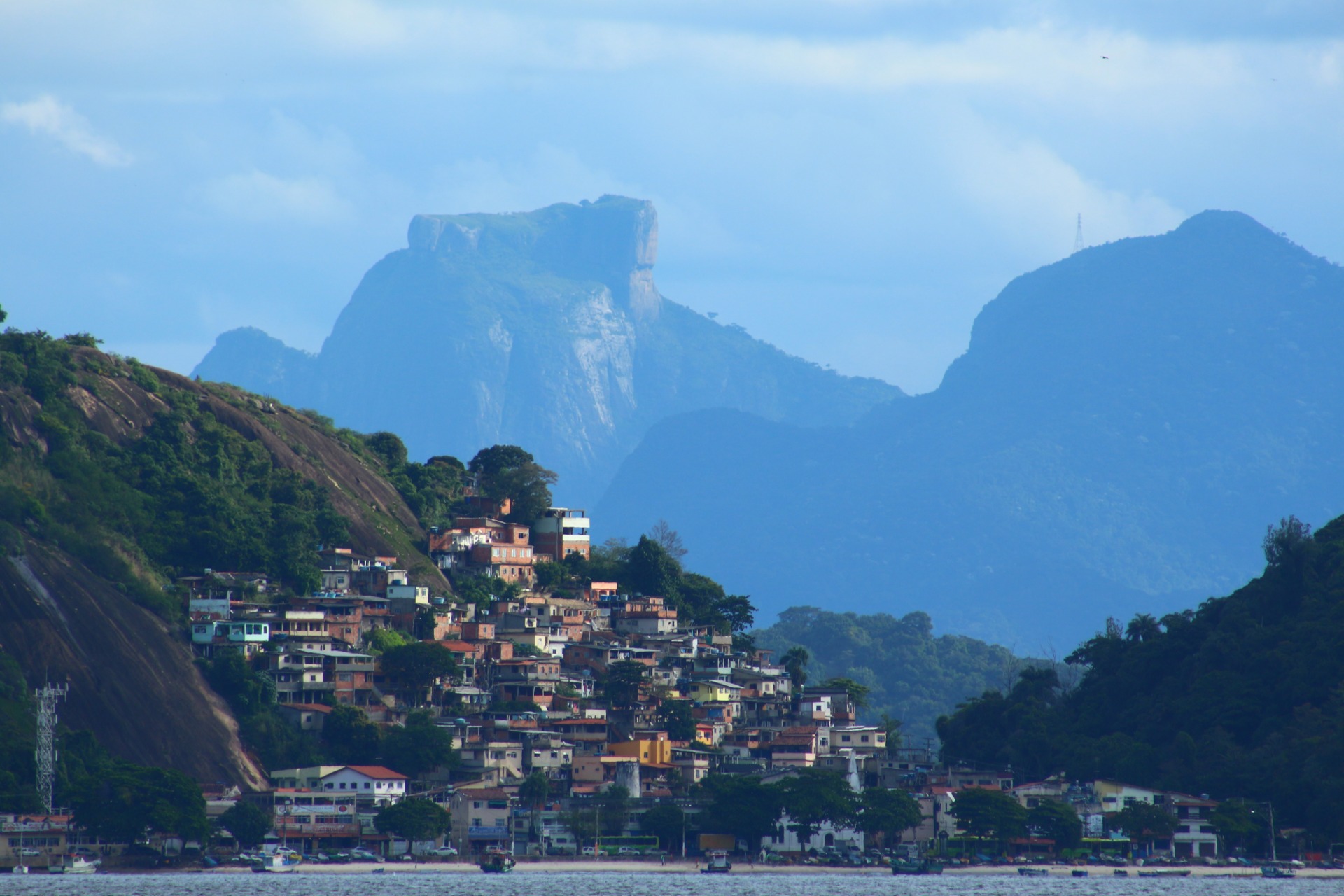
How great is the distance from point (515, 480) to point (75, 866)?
71.9 meters

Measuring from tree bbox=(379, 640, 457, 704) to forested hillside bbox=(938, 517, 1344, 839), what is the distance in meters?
40.4

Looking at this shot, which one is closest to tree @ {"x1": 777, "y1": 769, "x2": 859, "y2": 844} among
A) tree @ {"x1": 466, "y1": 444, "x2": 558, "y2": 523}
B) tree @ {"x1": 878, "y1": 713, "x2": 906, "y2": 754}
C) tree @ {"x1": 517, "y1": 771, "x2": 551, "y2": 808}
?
tree @ {"x1": 517, "y1": 771, "x2": 551, "y2": 808}

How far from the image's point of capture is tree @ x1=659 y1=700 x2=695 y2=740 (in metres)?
134

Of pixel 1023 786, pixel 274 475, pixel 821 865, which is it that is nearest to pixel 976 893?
pixel 821 865

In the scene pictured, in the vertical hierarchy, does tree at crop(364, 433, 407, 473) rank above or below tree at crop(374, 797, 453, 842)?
above

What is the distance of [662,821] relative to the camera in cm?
11625

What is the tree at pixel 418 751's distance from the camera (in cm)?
12025

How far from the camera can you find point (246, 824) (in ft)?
355

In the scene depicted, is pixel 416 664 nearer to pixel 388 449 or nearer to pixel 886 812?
pixel 886 812

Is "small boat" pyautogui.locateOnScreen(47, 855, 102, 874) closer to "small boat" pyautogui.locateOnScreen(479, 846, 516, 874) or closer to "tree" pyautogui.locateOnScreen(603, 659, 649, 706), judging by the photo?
"small boat" pyautogui.locateOnScreen(479, 846, 516, 874)

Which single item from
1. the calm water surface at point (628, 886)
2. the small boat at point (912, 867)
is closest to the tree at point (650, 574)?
the small boat at point (912, 867)

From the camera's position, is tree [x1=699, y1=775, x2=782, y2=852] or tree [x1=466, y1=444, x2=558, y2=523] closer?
tree [x1=699, y1=775, x2=782, y2=852]

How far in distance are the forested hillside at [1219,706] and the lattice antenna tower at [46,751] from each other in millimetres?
66206

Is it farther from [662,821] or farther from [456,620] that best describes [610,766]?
[456,620]
